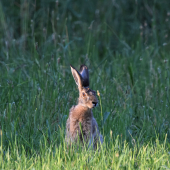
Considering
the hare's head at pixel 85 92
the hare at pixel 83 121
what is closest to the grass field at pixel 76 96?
the hare at pixel 83 121

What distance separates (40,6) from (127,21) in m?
2.50

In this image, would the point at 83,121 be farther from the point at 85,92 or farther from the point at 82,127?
the point at 85,92

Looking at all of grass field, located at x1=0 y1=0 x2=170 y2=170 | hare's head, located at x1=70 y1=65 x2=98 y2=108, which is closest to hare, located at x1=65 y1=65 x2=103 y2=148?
hare's head, located at x1=70 y1=65 x2=98 y2=108

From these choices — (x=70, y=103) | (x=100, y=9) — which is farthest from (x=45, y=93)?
(x=100, y=9)

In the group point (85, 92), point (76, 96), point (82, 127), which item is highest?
point (85, 92)

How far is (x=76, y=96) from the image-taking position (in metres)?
5.70

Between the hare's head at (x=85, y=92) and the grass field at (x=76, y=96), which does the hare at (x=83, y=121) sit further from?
the grass field at (x=76, y=96)

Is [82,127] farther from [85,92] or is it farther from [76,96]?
A: [76,96]

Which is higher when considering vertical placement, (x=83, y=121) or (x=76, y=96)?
(x=76, y=96)

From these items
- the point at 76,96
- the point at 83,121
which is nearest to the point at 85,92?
the point at 83,121

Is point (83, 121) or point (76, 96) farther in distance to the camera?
point (76, 96)

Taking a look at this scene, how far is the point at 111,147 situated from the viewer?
4.08m

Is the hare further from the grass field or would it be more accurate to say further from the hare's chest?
the grass field

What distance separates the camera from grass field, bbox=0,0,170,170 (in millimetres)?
3742
